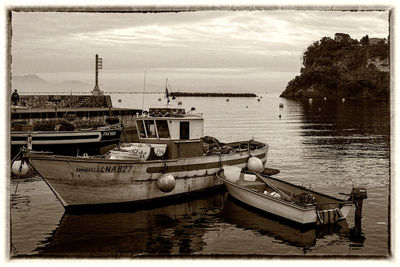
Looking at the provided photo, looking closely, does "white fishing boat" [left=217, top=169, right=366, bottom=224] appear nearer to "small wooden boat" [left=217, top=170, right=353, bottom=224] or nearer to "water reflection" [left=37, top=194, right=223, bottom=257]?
"small wooden boat" [left=217, top=170, right=353, bottom=224]

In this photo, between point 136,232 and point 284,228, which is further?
point 284,228

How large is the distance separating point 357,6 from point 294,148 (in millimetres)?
30843

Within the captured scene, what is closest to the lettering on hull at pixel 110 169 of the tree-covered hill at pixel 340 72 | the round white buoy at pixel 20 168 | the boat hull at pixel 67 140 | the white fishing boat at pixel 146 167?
the white fishing boat at pixel 146 167

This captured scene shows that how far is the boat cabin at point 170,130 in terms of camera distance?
782 inches

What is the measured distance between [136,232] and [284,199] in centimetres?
604

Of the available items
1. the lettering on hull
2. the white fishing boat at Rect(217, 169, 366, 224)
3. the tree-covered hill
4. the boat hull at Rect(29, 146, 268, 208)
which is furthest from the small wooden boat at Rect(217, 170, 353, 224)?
the tree-covered hill

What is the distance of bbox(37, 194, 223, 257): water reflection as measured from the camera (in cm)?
1423

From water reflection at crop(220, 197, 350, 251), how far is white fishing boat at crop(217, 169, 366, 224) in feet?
0.85

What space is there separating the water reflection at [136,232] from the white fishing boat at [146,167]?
819 millimetres

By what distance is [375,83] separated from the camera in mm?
130500

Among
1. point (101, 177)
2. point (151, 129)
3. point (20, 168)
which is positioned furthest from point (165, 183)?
point (20, 168)

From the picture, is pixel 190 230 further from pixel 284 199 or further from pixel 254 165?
pixel 254 165

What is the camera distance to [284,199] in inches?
698
